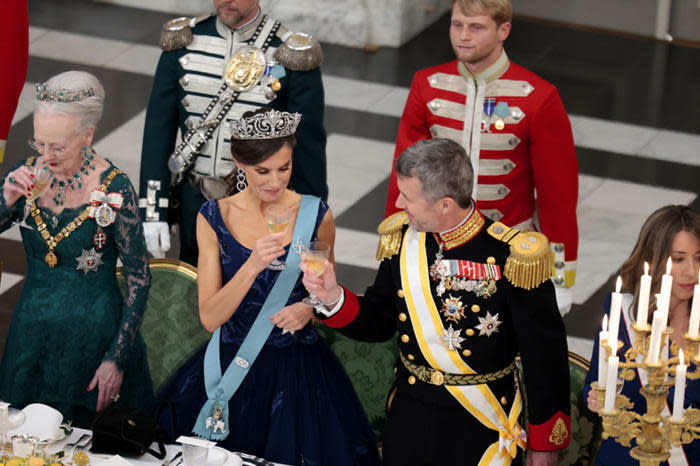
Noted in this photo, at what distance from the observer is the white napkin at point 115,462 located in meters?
3.42

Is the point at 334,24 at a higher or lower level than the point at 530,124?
lower

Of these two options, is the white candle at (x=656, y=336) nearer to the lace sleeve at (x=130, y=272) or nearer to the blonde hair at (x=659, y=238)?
the blonde hair at (x=659, y=238)

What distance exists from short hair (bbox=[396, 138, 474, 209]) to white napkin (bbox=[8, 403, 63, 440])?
1164mm

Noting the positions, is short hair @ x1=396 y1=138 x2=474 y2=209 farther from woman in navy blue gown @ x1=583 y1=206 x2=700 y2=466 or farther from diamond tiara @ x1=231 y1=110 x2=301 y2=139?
woman in navy blue gown @ x1=583 y1=206 x2=700 y2=466

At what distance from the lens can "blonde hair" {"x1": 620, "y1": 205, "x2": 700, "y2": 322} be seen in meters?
3.57

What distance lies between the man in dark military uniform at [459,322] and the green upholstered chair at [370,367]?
0.65 m

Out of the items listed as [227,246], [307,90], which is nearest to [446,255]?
[227,246]

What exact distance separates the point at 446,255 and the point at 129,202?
958mm

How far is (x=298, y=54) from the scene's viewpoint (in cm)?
461

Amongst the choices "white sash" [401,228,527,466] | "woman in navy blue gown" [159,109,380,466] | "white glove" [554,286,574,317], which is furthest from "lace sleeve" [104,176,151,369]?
"white glove" [554,286,574,317]

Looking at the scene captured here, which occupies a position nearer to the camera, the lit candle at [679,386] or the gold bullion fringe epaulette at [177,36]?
the lit candle at [679,386]

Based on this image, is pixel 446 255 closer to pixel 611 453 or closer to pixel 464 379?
pixel 464 379

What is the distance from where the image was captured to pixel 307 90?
4.62m

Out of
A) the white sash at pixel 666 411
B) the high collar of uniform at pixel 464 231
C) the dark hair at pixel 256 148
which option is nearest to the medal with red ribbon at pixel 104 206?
the dark hair at pixel 256 148
